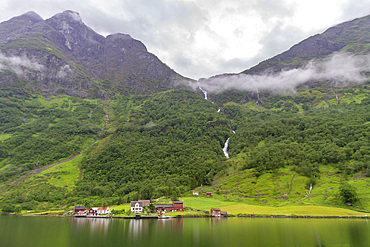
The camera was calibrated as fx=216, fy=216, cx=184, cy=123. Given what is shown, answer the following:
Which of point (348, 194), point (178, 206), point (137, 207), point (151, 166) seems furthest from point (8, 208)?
point (348, 194)

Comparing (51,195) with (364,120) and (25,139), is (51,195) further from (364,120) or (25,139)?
(364,120)

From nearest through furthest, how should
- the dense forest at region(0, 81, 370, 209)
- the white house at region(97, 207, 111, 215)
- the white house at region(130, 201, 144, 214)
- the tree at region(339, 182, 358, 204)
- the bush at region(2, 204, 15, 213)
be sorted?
the tree at region(339, 182, 358, 204) → the white house at region(130, 201, 144, 214) → the white house at region(97, 207, 111, 215) → the bush at region(2, 204, 15, 213) → the dense forest at region(0, 81, 370, 209)

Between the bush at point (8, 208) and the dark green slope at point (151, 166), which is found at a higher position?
the dark green slope at point (151, 166)

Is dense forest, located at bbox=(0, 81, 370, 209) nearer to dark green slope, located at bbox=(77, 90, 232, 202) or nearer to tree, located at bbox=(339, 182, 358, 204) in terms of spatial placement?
dark green slope, located at bbox=(77, 90, 232, 202)

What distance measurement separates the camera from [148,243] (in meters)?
37.4

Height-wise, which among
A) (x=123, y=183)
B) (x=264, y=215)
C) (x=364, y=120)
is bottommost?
(x=264, y=215)

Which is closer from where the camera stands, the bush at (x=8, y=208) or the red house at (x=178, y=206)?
the red house at (x=178, y=206)

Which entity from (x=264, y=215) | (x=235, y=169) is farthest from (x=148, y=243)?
(x=235, y=169)

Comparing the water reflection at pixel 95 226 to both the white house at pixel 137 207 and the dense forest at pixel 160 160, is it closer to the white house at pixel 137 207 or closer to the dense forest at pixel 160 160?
the white house at pixel 137 207

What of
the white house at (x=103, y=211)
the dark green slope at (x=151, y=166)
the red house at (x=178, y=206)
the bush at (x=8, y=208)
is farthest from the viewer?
the dark green slope at (x=151, y=166)

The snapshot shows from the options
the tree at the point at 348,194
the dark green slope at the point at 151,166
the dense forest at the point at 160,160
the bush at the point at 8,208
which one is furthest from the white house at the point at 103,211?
the tree at the point at 348,194

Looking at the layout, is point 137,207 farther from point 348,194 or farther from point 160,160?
point 348,194

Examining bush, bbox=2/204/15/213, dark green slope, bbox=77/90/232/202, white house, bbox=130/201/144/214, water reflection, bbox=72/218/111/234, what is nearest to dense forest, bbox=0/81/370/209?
dark green slope, bbox=77/90/232/202

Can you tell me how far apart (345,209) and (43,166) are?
18413cm
